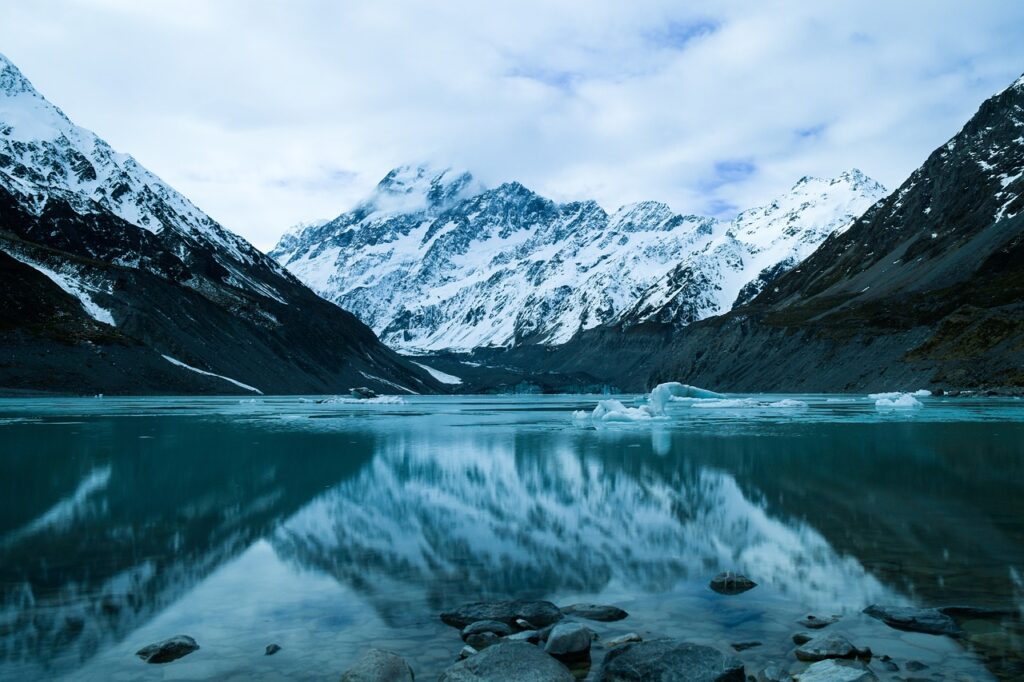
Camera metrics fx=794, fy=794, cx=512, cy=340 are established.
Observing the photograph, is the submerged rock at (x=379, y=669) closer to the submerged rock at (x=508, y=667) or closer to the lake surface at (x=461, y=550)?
the submerged rock at (x=508, y=667)

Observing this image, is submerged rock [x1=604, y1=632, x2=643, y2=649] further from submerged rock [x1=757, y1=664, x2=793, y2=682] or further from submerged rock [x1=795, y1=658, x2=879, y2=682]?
submerged rock [x1=795, y1=658, x2=879, y2=682]

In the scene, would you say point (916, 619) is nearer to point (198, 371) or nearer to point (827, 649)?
point (827, 649)

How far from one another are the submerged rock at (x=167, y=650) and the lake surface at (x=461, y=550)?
17 centimetres

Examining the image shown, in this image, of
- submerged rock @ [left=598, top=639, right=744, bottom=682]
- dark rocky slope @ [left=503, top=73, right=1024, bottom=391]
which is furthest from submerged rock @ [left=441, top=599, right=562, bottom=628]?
dark rocky slope @ [left=503, top=73, right=1024, bottom=391]

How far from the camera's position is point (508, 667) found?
8.79 meters

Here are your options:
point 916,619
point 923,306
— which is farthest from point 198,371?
point 916,619

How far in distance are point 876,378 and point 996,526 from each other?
373 ft

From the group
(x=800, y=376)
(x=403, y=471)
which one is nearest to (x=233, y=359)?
(x=800, y=376)

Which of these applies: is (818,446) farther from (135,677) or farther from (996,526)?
(135,677)

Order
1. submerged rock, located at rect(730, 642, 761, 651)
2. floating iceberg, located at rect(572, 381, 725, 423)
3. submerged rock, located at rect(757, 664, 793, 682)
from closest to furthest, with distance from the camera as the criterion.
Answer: submerged rock, located at rect(757, 664, 793, 682)
submerged rock, located at rect(730, 642, 761, 651)
floating iceberg, located at rect(572, 381, 725, 423)

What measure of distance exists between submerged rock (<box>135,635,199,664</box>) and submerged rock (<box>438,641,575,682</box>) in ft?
11.3

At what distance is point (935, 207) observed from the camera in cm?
17938

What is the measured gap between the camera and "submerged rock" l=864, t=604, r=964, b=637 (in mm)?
10344

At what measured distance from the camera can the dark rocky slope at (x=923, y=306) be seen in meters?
105
